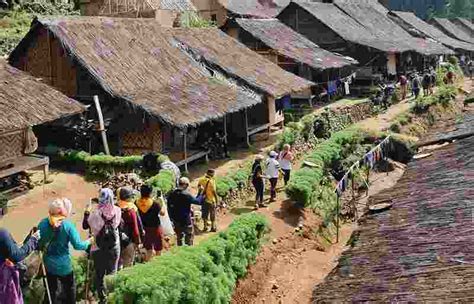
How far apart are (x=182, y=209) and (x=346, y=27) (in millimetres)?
28319

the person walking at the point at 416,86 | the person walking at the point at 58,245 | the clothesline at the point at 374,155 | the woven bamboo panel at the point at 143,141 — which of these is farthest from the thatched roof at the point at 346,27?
the person walking at the point at 58,245

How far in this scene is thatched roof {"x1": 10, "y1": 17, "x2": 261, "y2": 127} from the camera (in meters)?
18.9

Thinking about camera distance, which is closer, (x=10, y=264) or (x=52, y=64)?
(x=10, y=264)

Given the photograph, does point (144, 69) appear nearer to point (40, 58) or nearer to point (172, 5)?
point (40, 58)

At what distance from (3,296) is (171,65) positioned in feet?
53.7

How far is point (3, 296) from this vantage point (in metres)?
6.85

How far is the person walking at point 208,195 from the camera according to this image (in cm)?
1330

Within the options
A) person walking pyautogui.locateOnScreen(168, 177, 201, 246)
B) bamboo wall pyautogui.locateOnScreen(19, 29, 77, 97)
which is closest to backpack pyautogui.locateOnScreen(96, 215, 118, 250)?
person walking pyautogui.locateOnScreen(168, 177, 201, 246)

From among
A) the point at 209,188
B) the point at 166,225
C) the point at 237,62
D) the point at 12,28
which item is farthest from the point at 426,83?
the point at 166,225

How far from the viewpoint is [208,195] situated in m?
13.4

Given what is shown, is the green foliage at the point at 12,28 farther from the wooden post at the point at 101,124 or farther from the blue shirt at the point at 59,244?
the blue shirt at the point at 59,244

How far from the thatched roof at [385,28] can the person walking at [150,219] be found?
102ft

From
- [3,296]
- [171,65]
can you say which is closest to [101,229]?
[3,296]

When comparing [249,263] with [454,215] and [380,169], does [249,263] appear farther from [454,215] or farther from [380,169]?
[380,169]
